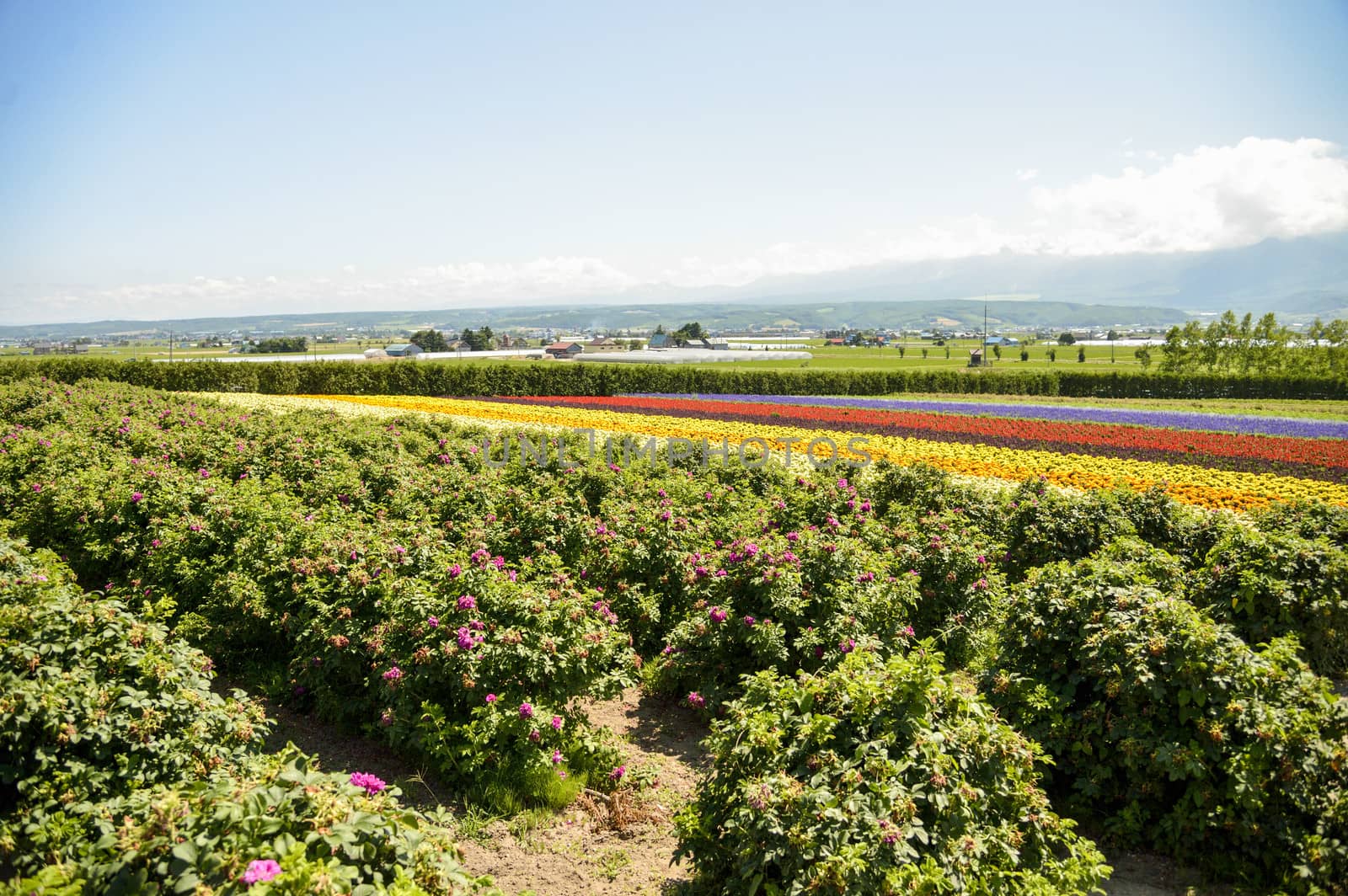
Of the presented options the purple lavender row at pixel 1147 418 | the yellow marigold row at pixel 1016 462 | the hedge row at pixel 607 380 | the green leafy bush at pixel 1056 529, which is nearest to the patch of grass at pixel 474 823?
the green leafy bush at pixel 1056 529

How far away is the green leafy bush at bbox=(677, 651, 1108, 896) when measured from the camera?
9.94ft

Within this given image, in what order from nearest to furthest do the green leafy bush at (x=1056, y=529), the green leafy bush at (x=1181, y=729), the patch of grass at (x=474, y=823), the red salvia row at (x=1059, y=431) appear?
the green leafy bush at (x=1181, y=729) → the patch of grass at (x=474, y=823) → the green leafy bush at (x=1056, y=529) → the red salvia row at (x=1059, y=431)

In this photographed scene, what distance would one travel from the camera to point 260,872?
7.78ft

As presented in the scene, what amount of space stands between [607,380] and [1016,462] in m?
23.2

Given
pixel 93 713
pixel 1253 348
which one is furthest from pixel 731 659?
pixel 1253 348

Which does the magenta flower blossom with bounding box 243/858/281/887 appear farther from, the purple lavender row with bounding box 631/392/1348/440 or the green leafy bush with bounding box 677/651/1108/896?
the purple lavender row with bounding box 631/392/1348/440

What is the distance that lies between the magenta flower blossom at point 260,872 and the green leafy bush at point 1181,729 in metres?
4.04

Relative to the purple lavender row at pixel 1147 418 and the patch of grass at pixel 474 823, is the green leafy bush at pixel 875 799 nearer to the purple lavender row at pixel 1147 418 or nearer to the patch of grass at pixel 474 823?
the patch of grass at pixel 474 823

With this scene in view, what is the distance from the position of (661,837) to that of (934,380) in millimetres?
39530

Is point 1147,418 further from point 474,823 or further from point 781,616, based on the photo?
point 474,823

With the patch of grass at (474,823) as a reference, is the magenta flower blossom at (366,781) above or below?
above

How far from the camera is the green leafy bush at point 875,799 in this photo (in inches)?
119

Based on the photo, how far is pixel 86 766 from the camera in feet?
11.8

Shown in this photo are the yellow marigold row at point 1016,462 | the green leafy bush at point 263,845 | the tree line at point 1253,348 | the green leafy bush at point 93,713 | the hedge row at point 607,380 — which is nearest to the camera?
the green leafy bush at point 263,845
